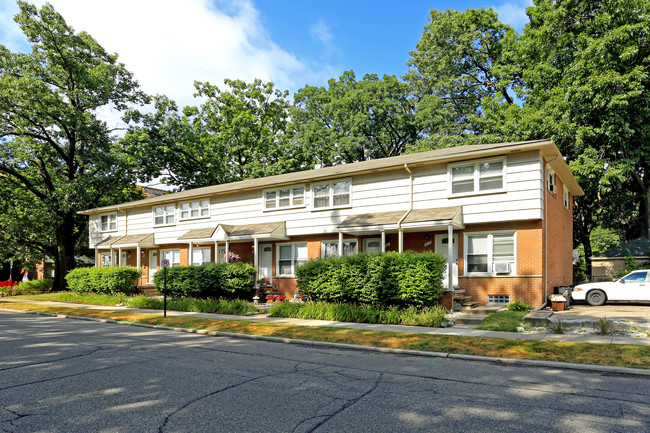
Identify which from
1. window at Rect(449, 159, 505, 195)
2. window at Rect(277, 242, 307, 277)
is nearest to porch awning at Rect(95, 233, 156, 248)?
window at Rect(277, 242, 307, 277)

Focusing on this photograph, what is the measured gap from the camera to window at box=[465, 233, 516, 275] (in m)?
16.1

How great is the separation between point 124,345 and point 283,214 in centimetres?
1267

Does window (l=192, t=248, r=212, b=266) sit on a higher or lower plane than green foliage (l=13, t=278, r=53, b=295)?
higher

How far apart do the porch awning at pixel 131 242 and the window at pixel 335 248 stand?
44.2ft

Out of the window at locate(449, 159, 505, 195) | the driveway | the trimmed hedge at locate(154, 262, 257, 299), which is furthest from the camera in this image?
the trimmed hedge at locate(154, 262, 257, 299)

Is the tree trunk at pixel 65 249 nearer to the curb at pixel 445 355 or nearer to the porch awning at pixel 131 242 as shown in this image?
the porch awning at pixel 131 242

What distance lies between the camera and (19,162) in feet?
107

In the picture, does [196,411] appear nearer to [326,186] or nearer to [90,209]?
[326,186]

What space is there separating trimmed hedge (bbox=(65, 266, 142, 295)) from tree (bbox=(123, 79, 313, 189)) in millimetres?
13408

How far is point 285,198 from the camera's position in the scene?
22.6 meters

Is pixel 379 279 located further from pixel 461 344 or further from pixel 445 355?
pixel 445 355

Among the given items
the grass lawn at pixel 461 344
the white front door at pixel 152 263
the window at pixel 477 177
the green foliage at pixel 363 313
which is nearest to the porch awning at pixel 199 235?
the white front door at pixel 152 263

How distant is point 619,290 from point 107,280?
24369 millimetres

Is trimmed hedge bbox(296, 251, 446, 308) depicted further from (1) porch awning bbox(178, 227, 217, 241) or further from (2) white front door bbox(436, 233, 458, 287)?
(1) porch awning bbox(178, 227, 217, 241)
